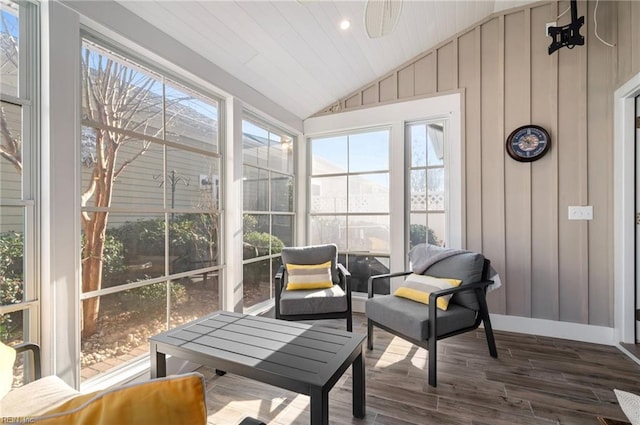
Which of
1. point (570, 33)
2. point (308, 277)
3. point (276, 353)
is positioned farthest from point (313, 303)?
point (570, 33)

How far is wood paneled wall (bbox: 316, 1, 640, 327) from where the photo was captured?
281cm

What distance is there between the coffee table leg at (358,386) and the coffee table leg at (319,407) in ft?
1.59

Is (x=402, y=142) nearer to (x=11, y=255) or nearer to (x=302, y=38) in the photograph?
(x=302, y=38)

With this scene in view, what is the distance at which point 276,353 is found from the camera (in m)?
1.60

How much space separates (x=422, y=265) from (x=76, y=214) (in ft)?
8.71

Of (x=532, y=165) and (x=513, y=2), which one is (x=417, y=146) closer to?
(x=532, y=165)

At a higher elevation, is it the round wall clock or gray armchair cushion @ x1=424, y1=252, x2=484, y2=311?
the round wall clock

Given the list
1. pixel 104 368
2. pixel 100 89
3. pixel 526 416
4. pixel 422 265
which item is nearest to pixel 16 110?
pixel 100 89

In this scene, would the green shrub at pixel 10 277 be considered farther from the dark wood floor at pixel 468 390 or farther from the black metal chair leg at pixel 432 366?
the black metal chair leg at pixel 432 366

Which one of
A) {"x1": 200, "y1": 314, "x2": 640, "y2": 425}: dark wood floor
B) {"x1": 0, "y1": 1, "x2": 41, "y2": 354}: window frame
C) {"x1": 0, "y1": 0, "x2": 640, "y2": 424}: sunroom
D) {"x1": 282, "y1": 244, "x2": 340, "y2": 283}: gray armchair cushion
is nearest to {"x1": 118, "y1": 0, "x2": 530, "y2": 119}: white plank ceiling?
{"x1": 0, "y1": 0, "x2": 640, "y2": 424}: sunroom

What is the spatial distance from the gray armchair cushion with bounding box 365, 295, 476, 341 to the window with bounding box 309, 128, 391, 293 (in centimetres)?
114

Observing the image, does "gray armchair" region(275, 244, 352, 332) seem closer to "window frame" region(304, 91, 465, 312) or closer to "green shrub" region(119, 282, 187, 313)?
"green shrub" region(119, 282, 187, 313)

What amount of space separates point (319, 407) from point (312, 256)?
2.01 metres

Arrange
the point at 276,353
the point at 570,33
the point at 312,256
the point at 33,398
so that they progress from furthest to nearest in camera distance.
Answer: the point at 312,256 < the point at 570,33 < the point at 276,353 < the point at 33,398
